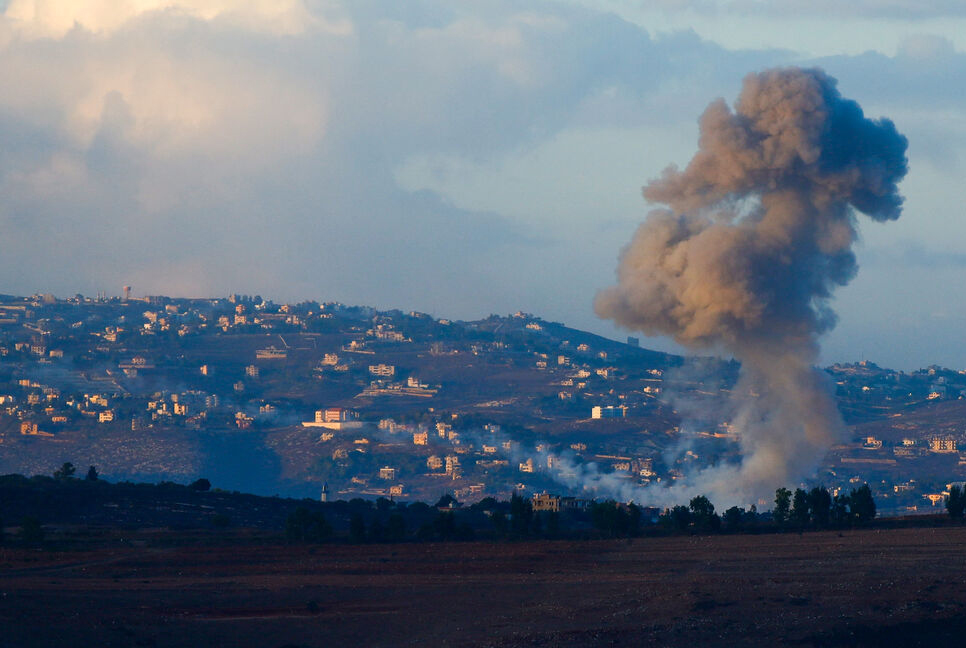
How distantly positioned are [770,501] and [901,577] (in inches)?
2212

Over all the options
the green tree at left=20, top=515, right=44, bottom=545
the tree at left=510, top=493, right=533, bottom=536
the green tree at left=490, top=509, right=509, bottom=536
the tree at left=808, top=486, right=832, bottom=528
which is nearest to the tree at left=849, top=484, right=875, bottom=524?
the tree at left=808, top=486, right=832, bottom=528

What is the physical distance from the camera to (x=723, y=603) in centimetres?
5719

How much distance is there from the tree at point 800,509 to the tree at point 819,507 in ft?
1.24

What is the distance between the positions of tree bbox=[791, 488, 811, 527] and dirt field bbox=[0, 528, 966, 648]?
13520 millimetres

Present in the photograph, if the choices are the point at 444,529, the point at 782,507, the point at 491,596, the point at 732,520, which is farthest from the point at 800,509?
the point at 491,596

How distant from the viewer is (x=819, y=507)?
3590 inches

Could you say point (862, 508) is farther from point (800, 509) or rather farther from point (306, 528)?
point (306, 528)

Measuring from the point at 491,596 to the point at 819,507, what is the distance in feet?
118

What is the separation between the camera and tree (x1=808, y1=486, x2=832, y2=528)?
9062 centimetres

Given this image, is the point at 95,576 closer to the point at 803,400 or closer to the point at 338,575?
the point at 338,575

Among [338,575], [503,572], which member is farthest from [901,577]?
[338,575]

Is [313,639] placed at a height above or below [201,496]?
below

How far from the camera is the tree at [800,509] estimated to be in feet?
300

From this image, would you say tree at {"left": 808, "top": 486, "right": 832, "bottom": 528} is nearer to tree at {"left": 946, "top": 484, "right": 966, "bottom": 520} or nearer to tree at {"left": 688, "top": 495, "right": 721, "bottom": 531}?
tree at {"left": 688, "top": 495, "right": 721, "bottom": 531}
